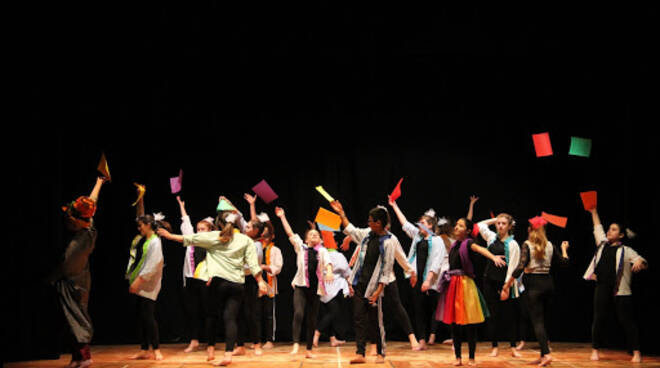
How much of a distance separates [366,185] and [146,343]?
3714mm

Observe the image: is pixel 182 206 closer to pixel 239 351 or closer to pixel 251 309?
pixel 251 309

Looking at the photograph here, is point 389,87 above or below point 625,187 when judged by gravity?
above

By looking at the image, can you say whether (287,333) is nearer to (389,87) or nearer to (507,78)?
(389,87)

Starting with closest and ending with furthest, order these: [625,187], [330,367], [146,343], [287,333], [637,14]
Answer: [330,367] < [146,343] < [637,14] < [625,187] < [287,333]

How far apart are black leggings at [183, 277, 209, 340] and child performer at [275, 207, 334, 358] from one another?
1126 millimetres

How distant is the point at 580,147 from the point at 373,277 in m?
3.69

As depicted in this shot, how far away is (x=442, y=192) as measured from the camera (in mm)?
9406

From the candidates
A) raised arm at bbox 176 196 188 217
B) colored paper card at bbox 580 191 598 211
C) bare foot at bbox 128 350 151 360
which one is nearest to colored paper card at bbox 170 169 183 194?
raised arm at bbox 176 196 188 217

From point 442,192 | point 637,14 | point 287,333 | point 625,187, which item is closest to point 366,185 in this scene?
point 442,192

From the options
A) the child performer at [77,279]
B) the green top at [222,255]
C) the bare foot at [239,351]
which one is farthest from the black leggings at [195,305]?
the child performer at [77,279]

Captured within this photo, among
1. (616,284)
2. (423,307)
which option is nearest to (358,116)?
(423,307)

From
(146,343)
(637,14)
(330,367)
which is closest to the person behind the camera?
(330,367)

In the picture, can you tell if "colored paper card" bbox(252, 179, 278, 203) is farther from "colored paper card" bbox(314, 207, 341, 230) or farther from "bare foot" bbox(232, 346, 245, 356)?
"bare foot" bbox(232, 346, 245, 356)

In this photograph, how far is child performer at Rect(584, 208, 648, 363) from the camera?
23.1ft
